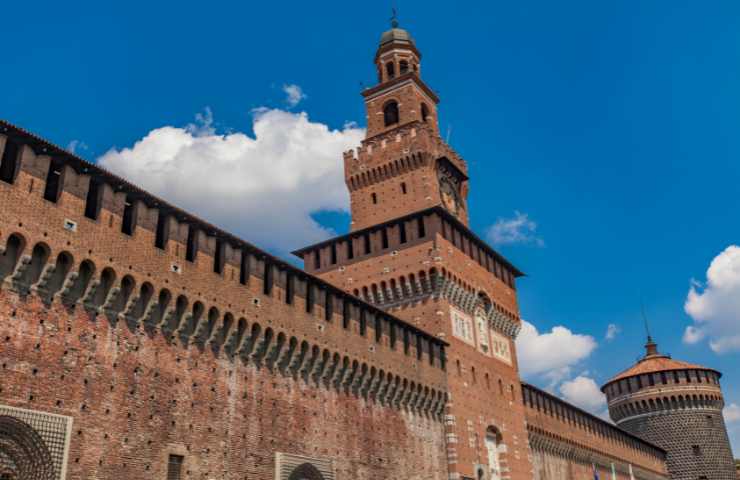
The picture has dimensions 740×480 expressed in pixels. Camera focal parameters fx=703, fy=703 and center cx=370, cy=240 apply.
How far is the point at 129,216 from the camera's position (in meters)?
20.2

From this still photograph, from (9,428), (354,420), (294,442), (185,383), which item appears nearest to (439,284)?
(354,420)

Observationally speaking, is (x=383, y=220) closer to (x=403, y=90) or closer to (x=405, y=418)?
(x=403, y=90)

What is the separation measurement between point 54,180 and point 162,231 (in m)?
3.51

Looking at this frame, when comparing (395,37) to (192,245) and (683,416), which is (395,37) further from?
(683,416)

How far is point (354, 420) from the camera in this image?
1070 inches

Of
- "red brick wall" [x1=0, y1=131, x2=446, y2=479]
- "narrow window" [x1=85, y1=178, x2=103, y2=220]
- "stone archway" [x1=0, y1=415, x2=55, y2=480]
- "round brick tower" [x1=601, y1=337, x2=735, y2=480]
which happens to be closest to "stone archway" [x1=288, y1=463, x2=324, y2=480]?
"red brick wall" [x1=0, y1=131, x2=446, y2=479]

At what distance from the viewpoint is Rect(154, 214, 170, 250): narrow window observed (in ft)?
68.7

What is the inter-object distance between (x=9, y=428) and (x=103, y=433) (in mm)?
2452

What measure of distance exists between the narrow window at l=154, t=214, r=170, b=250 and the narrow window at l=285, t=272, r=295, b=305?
5670 mm

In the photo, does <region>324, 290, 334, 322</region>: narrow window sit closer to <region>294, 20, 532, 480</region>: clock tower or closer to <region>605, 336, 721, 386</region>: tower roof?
<region>294, 20, 532, 480</region>: clock tower

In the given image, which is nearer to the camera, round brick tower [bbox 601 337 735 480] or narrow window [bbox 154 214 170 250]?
narrow window [bbox 154 214 170 250]

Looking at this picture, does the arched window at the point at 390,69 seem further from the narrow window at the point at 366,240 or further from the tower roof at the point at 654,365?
the tower roof at the point at 654,365

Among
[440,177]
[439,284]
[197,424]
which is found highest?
[440,177]

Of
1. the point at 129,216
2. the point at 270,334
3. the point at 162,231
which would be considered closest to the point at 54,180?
the point at 129,216
